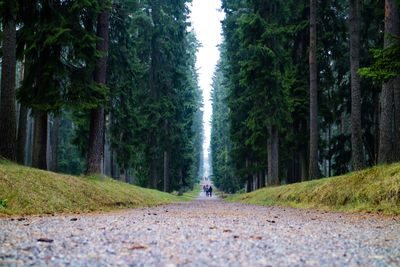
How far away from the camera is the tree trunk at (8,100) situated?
32.7 feet

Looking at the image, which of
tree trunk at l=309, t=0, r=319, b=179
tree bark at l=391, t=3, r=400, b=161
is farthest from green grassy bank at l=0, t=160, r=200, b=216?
tree bark at l=391, t=3, r=400, b=161

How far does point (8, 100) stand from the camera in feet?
33.9

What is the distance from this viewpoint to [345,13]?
66.1 ft

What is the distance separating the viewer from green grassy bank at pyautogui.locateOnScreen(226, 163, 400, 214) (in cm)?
691

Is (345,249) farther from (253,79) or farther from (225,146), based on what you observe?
(225,146)

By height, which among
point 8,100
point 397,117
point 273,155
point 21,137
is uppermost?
point 8,100

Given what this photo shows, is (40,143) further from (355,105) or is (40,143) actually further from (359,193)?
(355,105)

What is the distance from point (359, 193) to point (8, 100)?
1109cm

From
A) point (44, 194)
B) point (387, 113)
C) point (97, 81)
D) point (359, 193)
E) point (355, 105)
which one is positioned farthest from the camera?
point (97, 81)

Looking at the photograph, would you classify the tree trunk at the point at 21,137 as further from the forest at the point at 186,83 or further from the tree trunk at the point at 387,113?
the tree trunk at the point at 387,113

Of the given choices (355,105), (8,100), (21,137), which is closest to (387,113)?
(355,105)

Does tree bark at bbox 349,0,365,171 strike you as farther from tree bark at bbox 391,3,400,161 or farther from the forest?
tree bark at bbox 391,3,400,161

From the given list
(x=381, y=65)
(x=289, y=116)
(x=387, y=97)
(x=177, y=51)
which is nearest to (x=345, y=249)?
(x=381, y=65)

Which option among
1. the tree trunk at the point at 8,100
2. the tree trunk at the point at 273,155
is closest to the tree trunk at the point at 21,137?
the tree trunk at the point at 8,100
